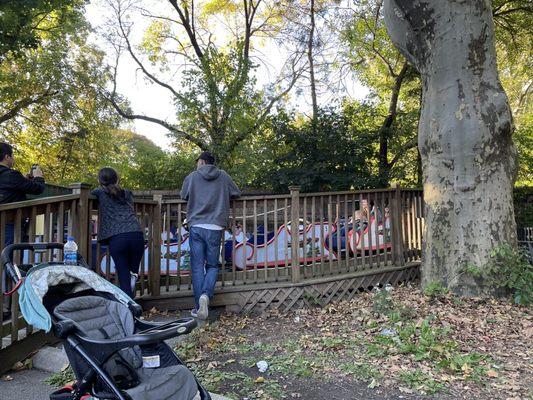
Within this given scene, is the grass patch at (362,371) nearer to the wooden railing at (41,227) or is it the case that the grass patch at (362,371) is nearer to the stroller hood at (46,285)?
the stroller hood at (46,285)

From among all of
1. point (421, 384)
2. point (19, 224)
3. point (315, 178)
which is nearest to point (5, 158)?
point (19, 224)

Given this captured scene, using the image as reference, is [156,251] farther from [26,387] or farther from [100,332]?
[100,332]

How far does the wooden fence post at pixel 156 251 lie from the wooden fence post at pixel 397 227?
3.70 meters

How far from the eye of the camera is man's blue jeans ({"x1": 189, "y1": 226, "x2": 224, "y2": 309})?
16.6ft

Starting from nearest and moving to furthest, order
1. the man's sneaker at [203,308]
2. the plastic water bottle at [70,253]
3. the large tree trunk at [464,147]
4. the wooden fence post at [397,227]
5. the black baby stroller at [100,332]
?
the black baby stroller at [100,332]
the plastic water bottle at [70,253]
the man's sneaker at [203,308]
the large tree trunk at [464,147]
the wooden fence post at [397,227]

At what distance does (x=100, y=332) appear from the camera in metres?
2.79

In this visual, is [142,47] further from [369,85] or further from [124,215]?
[124,215]

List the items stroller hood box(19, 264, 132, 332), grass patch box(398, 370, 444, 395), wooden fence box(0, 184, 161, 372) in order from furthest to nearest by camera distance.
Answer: wooden fence box(0, 184, 161, 372), grass patch box(398, 370, 444, 395), stroller hood box(19, 264, 132, 332)

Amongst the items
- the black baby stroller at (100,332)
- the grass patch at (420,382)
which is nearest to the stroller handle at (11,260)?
the black baby stroller at (100,332)

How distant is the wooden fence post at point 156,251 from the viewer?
5500 millimetres

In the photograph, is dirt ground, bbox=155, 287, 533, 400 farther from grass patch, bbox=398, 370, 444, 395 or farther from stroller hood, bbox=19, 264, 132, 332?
stroller hood, bbox=19, 264, 132, 332

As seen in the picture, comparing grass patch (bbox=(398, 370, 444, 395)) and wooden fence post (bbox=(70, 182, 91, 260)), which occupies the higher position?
wooden fence post (bbox=(70, 182, 91, 260))

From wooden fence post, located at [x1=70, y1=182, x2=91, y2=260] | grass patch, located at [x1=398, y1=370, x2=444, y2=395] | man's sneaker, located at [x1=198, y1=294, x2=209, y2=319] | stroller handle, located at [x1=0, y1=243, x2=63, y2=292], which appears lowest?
grass patch, located at [x1=398, y1=370, x2=444, y2=395]

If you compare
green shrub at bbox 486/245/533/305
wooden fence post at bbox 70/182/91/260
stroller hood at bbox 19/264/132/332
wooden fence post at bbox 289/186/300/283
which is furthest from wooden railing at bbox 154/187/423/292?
stroller hood at bbox 19/264/132/332
